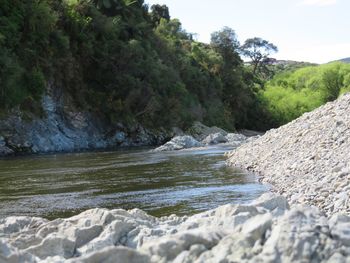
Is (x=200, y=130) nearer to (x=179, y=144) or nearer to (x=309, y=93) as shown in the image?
(x=179, y=144)

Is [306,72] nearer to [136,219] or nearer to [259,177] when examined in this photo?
[259,177]

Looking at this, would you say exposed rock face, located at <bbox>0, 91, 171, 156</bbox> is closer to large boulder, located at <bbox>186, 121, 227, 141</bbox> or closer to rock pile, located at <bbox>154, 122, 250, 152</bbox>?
large boulder, located at <bbox>186, 121, 227, 141</bbox>

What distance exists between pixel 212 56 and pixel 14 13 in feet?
138

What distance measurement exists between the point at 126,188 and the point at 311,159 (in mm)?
6257

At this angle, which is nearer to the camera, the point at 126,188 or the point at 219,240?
the point at 219,240

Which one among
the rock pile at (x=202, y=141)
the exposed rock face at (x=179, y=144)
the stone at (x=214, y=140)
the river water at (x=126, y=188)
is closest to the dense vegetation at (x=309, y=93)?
the rock pile at (x=202, y=141)

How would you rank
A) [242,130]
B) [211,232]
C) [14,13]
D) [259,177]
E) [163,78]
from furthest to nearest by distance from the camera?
[242,130] → [163,78] → [14,13] → [259,177] → [211,232]

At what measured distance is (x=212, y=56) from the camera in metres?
85.9

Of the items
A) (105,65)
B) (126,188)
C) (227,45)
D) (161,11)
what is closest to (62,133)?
(105,65)

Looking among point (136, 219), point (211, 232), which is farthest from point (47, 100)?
point (211, 232)

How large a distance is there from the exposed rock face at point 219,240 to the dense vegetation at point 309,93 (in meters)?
83.5

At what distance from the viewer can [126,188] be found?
742 inches

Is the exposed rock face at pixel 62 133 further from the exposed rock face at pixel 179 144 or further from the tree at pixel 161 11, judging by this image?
the tree at pixel 161 11

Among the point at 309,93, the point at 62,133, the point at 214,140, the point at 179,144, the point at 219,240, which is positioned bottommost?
the point at 214,140
